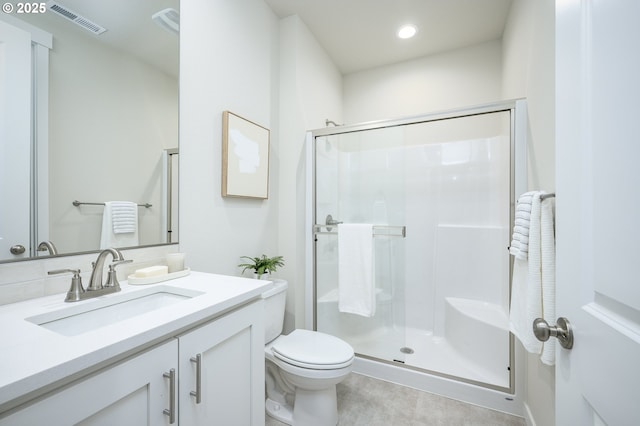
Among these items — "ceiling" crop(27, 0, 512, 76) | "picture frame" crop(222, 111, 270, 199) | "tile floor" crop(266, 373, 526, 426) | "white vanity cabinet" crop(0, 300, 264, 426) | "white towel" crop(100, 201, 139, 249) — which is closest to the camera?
"white vanity cabinet" crop(0, 300, 264, 426)

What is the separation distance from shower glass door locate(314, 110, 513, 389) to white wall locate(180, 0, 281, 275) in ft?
1.79

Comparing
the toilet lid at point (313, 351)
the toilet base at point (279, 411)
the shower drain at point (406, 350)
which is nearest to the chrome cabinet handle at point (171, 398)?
the toilet lid at point (313, 351)

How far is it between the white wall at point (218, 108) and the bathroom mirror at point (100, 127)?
0.07 m

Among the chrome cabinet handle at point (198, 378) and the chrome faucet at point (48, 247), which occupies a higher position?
the chrome faucet at point (48, 247)

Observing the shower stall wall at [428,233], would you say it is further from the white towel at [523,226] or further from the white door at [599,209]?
the white door at [599,209]

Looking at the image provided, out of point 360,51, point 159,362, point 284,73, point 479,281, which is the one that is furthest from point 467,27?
point 159,362

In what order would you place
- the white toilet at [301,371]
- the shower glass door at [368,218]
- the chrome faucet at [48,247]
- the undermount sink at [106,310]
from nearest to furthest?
the undermount sink at [106,310], the chrome faucet at [48,247], the white toilet at [301,371], the shower glass door at [368,218]

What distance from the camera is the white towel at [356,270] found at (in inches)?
72.8

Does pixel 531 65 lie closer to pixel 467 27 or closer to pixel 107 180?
pixel 467 27

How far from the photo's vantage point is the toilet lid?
132cm

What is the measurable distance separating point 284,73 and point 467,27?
156cm

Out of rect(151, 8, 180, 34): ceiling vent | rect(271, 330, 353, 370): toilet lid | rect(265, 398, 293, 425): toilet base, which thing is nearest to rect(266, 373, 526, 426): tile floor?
rect(265, 398, 293, 425): toilet base

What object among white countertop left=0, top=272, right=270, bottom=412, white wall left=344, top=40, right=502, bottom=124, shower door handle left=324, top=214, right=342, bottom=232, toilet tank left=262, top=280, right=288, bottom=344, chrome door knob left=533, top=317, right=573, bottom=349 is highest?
white wall left=344, top=40, right=502, bottom=124

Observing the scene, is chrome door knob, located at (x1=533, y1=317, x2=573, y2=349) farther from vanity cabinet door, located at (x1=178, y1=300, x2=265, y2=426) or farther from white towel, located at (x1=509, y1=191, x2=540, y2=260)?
vanity cabinet door, located at (x1=178, y1=300, x2=265, y2=426)
